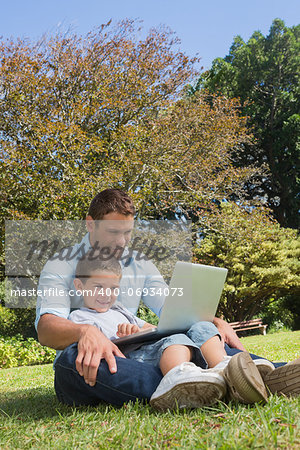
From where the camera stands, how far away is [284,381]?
73.8 inches

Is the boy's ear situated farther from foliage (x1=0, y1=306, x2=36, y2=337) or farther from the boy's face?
foliage (x1=0, y1=306, x2=36, y2=337)

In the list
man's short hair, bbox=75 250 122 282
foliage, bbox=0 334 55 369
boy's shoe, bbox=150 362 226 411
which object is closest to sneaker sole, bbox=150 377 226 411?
boy's shoe, bbox=150 362 226 411

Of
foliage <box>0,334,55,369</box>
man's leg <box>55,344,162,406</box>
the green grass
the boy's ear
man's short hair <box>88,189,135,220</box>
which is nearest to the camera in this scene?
the green grass

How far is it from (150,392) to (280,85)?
23907 mm

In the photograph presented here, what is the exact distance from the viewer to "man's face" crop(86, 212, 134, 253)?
8.11ft

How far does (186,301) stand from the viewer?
207 cm

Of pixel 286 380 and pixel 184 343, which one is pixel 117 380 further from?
pixel 286 380

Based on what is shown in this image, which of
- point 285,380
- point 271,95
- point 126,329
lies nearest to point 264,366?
point 285,380

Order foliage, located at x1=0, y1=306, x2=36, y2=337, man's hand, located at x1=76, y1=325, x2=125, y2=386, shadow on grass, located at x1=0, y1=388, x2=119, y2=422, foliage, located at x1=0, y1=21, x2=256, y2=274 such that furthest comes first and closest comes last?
foliage, located at x1=0, y1=306, x2=36, y2=337
foliage, located at x1=0, y1=21, x2=256, y2=274
shadow on grass, located at x1=0, y1=388, x2=119, y2=422
man's hand, located at x1=76, y1=325, x2=125, y2=386

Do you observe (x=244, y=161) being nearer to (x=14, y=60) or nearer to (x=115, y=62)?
(x=115, y=62)

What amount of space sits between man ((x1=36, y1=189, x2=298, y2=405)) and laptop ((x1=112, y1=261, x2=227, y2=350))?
0.56 feet

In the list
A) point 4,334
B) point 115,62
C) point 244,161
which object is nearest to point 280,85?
point 244,161

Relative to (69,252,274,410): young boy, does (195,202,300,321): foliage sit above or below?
below

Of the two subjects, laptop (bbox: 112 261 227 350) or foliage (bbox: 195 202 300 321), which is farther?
foliage (bbox: 195 202 300 321)
